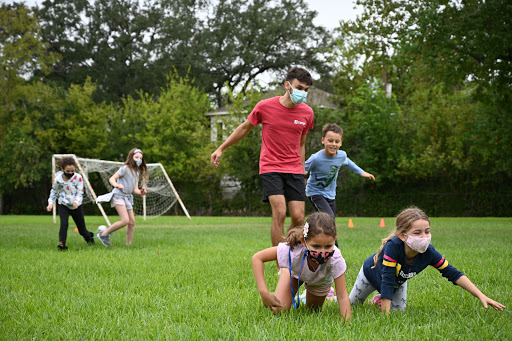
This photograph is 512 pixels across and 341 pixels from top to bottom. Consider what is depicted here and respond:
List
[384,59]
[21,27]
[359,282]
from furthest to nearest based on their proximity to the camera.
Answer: [21,27]
[384,59]
[359,282]

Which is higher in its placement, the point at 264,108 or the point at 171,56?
the point at 171,56

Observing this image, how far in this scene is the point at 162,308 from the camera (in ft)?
14.0

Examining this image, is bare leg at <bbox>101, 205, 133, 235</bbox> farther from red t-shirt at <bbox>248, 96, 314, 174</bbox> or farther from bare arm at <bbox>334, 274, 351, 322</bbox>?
bare arm at <bbox>334, 274, 351, 322</bbox>

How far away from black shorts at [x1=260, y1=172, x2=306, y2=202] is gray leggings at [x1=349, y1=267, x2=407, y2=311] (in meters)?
1.96

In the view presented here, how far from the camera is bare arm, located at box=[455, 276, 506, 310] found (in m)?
3.79

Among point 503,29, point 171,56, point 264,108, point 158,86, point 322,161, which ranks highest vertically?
point 171,56

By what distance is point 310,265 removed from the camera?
13.3 feet

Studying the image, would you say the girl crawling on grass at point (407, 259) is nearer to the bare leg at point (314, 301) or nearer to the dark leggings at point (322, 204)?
the bare leg at point (314, 301)

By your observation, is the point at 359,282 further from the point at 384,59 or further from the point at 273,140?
the point at 384,59

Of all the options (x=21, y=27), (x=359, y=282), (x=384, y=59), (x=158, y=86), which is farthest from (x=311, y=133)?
(x=359, y=282)

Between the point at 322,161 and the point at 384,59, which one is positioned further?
the point at 384,59

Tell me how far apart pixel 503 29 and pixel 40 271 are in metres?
14.7

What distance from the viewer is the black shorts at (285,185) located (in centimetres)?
636

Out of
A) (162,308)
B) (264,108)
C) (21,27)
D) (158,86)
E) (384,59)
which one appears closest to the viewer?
(162,308)
